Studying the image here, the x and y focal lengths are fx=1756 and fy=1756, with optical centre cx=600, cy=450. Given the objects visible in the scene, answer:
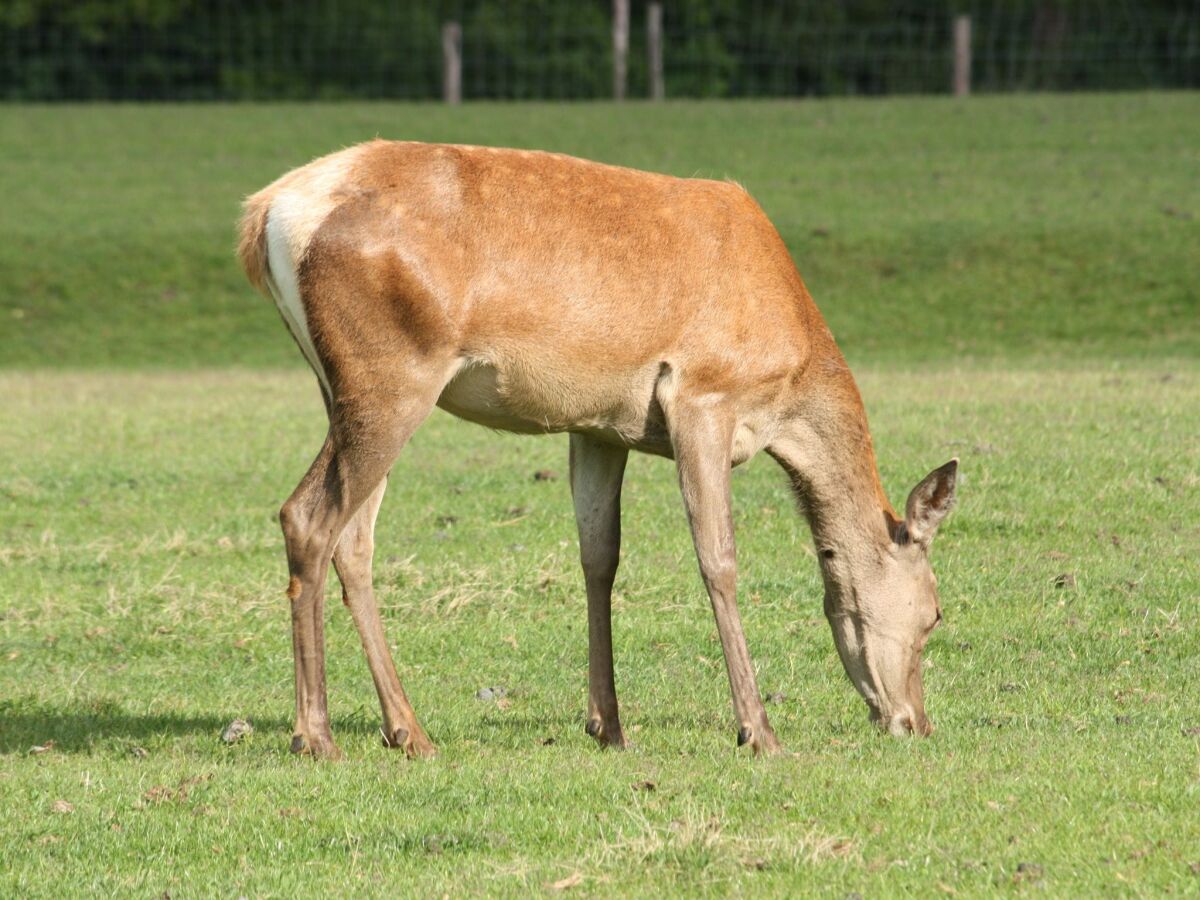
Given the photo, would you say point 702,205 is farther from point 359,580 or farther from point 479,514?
point 479,514

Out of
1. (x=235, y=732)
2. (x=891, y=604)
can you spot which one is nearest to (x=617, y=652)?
(x=891, y=604)

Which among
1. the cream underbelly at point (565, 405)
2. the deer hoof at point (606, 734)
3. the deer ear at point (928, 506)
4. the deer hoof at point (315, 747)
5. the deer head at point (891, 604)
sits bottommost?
the deer hoof at point (606, 734)

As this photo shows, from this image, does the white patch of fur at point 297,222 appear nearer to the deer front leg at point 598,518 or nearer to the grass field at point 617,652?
the deer front leg at point 598,518

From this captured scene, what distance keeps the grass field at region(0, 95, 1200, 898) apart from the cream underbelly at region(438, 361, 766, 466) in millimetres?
1146

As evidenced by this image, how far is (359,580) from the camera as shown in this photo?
6.55 metres

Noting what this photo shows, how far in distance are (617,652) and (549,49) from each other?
3360 centimetres

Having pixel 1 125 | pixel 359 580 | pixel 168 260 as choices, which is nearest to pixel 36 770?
pixel 359 580

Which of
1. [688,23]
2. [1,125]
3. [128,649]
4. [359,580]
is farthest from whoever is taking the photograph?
[688,23]

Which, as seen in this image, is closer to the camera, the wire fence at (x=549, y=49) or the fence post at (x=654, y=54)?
the fence post at (x=654, y=54)

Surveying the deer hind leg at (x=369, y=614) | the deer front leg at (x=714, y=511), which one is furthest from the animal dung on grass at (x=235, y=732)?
the deer front leg at (x=714, y=511)

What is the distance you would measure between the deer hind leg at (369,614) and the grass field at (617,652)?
16 centimetres

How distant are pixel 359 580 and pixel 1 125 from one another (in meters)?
27.2

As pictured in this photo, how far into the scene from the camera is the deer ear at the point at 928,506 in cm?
659

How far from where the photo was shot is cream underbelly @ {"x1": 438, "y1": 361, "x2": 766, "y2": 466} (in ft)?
20.2
